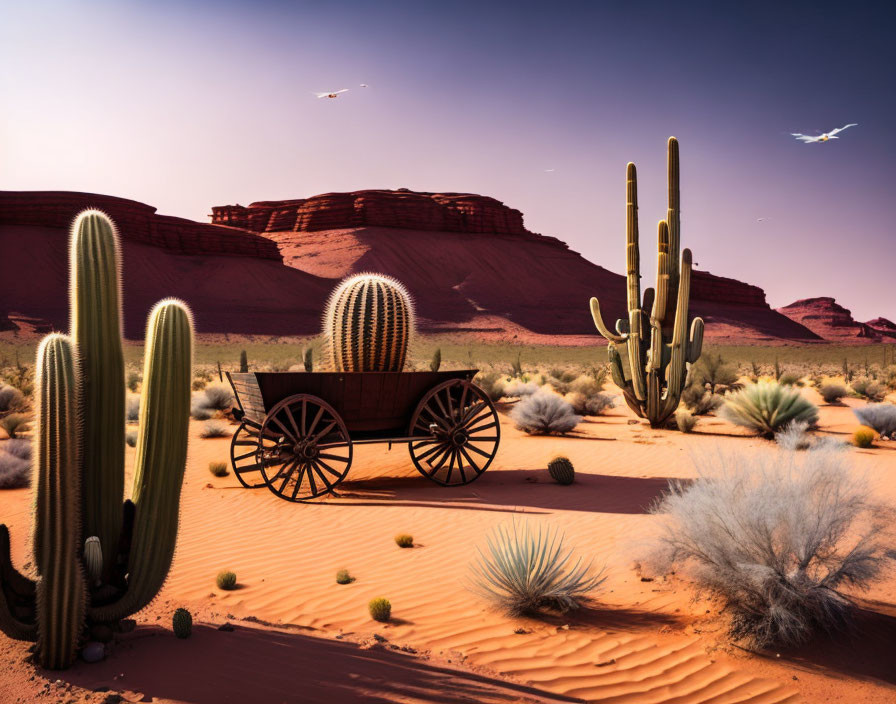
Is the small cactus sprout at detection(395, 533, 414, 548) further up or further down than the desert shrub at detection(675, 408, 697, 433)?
further down

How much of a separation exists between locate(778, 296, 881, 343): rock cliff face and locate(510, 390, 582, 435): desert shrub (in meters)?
125

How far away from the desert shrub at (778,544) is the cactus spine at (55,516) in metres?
4.11

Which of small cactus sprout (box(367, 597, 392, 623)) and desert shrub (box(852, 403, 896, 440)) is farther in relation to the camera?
desert shrub (box(852, 403, 896, 440))

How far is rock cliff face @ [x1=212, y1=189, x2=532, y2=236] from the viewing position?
10112 centimetres

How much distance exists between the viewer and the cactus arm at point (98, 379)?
437 centimetres

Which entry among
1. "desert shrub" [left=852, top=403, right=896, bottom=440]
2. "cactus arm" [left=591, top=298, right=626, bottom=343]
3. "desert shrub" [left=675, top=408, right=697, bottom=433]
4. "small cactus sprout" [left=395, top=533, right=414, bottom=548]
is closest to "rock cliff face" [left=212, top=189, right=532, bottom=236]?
"cactus arm" [left=591, top=298, right=626, bottom=343]

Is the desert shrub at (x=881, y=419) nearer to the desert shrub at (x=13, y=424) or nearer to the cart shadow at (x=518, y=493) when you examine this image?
the cart shadow at (x=518, y=493)

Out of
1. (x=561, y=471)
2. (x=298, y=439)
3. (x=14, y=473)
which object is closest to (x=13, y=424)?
(x=14, y=473)

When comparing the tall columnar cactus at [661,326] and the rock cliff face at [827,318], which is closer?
the tall columnar cactus at [661,326]

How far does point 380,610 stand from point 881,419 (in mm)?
13102

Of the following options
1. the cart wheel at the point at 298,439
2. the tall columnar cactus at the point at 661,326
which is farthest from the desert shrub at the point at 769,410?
the cart wheel at the point at 298,439

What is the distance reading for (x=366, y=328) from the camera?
379 inches

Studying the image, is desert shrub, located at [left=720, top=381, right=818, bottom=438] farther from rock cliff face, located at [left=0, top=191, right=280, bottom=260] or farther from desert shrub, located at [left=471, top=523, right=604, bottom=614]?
rock cliff face, located at [left=0, top=191, right=280, bottom=260]

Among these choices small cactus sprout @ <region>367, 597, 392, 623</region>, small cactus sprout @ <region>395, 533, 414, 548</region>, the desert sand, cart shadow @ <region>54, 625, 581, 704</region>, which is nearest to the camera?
cart shadow @ <region>54, 625, 581, 704</region>
